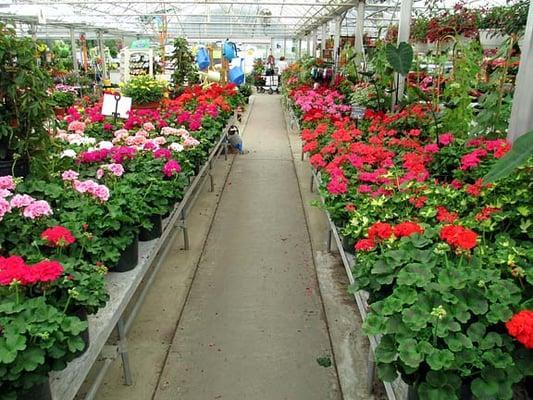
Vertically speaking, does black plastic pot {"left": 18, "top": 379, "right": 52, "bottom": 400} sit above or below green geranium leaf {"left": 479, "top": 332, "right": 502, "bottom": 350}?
below

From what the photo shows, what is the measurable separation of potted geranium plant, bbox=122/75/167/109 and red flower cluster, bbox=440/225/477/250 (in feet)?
16.3

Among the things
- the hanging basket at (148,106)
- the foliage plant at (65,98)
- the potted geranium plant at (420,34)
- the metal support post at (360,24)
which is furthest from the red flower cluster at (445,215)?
the foliage plant at (65,98)

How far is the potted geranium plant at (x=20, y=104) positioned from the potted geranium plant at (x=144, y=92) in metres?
3.50

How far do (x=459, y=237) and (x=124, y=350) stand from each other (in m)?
1.60

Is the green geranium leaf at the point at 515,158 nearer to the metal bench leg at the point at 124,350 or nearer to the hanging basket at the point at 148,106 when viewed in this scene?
the metal bench leg at the point at 124,350

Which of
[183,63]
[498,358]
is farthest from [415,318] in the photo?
[183,63]

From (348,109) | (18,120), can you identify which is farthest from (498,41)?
(18,120)

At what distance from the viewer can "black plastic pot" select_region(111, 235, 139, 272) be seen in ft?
7.32

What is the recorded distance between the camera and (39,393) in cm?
140

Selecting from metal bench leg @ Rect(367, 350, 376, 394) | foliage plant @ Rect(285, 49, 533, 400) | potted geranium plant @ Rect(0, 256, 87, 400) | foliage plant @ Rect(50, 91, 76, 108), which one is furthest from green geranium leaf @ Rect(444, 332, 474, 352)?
foliage plant @ Rect(50, 91, 76, 108)

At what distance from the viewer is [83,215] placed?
2.07 metres

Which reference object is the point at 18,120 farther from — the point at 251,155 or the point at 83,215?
the point at 251,155

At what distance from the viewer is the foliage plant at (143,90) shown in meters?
5.82

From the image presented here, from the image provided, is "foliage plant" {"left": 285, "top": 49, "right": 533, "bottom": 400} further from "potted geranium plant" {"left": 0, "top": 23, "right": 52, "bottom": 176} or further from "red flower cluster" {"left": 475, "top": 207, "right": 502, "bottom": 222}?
"potted geranium plant" {"left": 0, "top": 23, "right": 52, "bottom": 176}
